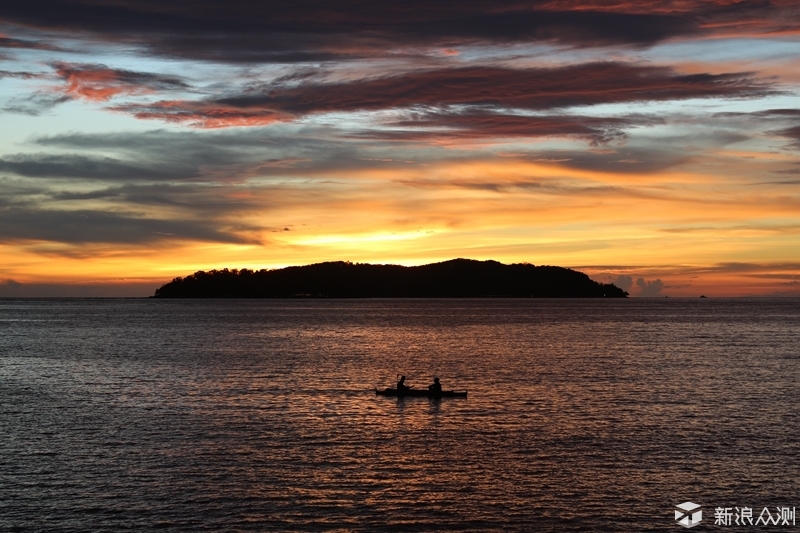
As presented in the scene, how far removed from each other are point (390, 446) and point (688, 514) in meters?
16.8

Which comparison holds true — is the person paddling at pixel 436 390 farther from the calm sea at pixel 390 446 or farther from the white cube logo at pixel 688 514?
the white cube logo at pixel 688 514

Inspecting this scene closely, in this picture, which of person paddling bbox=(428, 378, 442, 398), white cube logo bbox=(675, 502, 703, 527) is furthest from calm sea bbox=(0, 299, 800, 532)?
person paddling bbox=(428, 378, 442, 398)

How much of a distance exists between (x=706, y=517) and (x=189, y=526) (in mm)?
20190

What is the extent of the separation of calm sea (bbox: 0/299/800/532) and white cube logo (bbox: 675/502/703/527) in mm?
378

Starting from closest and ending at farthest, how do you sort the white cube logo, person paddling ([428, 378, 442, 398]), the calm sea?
the white cube logo
the calm sea
person paddling ([428, 378, 442, 398])

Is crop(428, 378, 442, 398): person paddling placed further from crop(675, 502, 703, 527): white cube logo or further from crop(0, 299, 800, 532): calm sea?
crop(675, 502, 703, 527): white cube logo

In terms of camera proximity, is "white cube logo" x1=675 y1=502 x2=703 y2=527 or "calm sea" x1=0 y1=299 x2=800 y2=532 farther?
"calm sea" x1=0 y1=299 x2=800 y2=532

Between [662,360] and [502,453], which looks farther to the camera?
[662,360]

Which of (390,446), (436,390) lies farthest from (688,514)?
(436,390)

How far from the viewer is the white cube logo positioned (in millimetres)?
30484

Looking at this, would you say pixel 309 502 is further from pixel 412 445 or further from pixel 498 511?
pixel 412 445

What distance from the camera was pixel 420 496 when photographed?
1318 inches

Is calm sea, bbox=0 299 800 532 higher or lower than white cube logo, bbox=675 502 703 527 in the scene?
higher

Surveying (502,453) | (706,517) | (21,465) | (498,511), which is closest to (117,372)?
(21,465)
